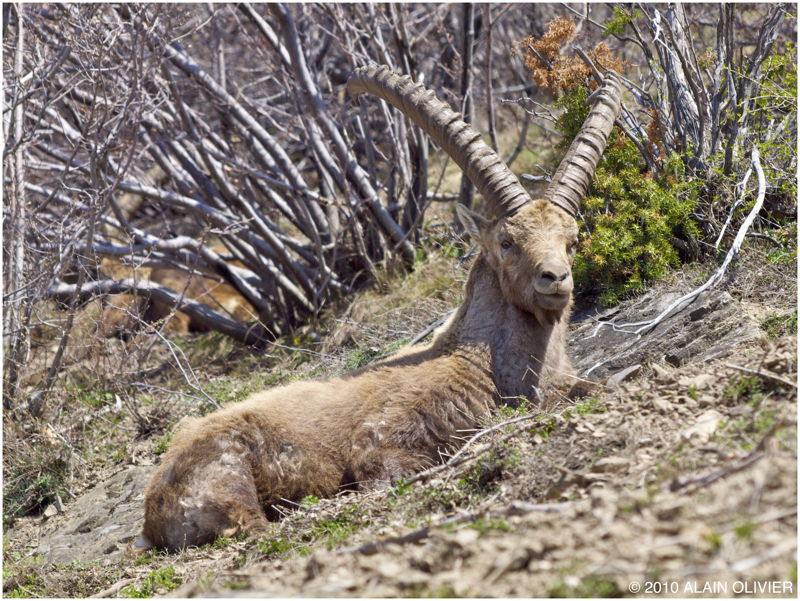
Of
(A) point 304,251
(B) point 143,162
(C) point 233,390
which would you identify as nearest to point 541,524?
(C) point 233,390

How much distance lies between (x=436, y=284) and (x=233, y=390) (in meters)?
2.63

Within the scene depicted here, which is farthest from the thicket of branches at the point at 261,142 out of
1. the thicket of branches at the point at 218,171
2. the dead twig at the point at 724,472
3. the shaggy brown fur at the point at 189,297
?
the dead twig at the point at 724,472

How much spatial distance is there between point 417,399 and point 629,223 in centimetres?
278

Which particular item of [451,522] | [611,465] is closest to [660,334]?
[611,465]

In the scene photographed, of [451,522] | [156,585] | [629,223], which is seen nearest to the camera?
[451,522]

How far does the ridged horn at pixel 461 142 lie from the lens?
21.8 ft

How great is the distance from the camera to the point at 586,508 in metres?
3.75

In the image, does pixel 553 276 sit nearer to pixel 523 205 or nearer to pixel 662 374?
pixel 523 205

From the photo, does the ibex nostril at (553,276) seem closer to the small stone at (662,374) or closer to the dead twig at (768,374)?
the small stone at (662,374)

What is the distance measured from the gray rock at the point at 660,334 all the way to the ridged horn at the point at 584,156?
1090 mm

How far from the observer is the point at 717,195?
25.4 ft

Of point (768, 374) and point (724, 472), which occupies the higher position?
point (768, 374)

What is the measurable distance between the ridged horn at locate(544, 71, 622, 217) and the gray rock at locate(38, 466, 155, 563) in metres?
4.32

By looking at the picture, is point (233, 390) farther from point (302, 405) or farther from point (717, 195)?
point (717, 195)
